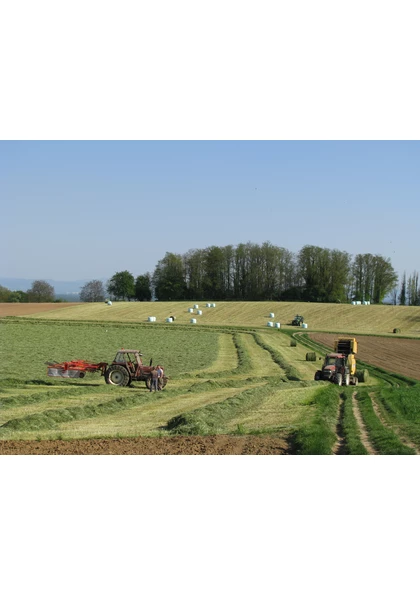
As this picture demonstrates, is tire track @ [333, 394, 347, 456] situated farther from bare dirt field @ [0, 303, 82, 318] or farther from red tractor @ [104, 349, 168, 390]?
bare dirt field @ [0, 303, 82, 318]

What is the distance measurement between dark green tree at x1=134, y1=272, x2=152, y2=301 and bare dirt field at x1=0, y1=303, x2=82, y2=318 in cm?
2542

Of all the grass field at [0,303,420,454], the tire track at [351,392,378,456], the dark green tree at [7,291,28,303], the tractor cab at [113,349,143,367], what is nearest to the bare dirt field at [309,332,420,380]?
the grass field at [0,303,420,454]

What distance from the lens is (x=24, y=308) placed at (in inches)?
2697

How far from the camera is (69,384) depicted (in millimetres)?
26516

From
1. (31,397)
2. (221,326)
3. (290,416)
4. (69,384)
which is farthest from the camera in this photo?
(221,326)

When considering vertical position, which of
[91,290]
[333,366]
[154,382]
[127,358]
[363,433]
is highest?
[91,290]

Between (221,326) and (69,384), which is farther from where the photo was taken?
(221,326)

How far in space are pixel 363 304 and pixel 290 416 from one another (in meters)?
60.9

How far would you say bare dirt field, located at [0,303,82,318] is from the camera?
64688 mm

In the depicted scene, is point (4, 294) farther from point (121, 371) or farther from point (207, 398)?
point (207, 398)

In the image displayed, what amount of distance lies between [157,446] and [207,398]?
853cm

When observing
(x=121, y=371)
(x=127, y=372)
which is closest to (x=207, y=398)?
(x=127, y=372)
